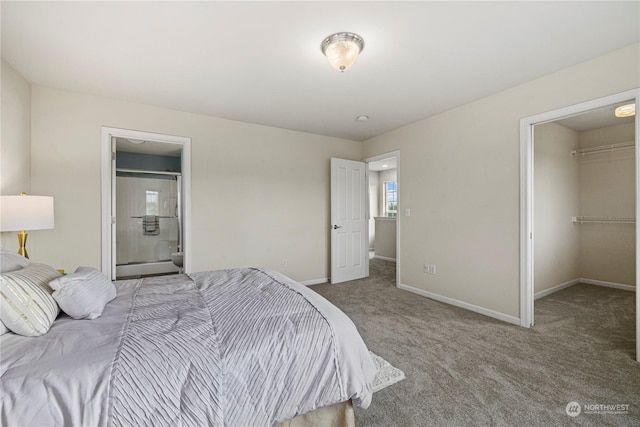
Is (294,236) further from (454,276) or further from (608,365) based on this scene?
(608,365)

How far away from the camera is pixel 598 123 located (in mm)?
4086

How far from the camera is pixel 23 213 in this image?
2.05 metres

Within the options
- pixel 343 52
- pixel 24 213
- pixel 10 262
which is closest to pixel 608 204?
pixel 343 52

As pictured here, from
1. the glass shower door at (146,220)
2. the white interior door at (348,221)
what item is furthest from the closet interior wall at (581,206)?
the glass shower door at (146,220)

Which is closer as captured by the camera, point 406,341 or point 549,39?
point 549,39

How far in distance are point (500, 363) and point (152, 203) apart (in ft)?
20.2

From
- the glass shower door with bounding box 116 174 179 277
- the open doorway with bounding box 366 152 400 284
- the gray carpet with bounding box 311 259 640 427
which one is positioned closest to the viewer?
the gray carpet with bounding box 311 259 640 427

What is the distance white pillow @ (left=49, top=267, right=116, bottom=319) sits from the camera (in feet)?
4.42

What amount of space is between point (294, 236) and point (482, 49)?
324 cm

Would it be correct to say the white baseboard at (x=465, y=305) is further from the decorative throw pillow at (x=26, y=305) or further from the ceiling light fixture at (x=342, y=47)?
the decorative throw pillow at (x=26, y=305)

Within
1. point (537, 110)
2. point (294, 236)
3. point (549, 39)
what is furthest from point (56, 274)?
point (537, 110)

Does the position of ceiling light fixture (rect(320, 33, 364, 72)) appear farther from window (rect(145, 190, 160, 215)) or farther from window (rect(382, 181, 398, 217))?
window (rect(382, 181, 398, 217))

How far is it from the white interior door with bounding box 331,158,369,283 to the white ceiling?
5.29 feet

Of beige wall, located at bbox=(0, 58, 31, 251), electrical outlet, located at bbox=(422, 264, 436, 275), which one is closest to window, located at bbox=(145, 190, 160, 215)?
beige wall, located at bbox=(0, 58, 31, 251)
